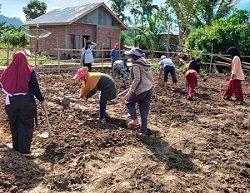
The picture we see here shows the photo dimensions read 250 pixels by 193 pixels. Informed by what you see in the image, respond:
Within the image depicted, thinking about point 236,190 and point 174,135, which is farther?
point 174,135

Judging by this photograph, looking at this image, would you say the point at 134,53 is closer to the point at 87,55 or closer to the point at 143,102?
the point at 143,102

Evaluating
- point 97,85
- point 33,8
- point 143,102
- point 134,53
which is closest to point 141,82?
point 143,102

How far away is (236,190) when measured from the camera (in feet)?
12.4

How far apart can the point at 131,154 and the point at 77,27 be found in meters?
21.9

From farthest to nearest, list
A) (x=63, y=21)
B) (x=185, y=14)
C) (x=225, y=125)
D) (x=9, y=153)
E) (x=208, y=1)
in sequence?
(x=185, y=14) < (x=208, y=1) < (x=63, y=21) < (x=225, y=125) < (x=9, y=153)

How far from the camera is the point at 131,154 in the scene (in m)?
4.69

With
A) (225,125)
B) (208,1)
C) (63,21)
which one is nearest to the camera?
(225,125)

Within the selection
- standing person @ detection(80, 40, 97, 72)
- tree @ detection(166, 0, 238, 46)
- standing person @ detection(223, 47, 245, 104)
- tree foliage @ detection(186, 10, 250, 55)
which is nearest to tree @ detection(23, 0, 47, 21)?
tree @ detection(166, 0, 238, 46)

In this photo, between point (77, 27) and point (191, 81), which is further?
point (77, 27)

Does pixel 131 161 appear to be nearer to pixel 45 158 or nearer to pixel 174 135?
pixel 45 158

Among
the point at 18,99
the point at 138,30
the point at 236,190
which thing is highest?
the point at 138,30

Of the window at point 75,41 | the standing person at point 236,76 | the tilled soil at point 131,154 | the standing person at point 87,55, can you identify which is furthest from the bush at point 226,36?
the tilled soil at point 131,154

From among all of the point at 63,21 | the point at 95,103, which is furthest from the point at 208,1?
the point at 95,103

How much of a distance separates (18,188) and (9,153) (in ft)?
2.84
